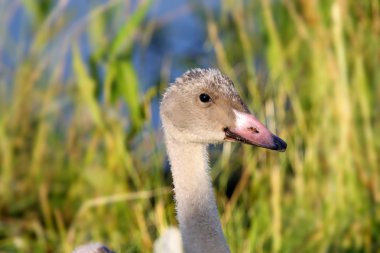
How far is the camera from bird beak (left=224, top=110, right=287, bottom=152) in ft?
13.9

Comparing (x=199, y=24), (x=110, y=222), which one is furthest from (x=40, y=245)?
(x=199, y=24)

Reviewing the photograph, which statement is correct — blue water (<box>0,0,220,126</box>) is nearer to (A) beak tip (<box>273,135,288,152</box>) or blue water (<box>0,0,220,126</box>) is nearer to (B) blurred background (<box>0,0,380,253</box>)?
(B) blurred background (<box>0,0,380,253</box>)

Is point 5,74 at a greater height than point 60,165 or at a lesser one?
greater

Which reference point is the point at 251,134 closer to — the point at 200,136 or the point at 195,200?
the point at 200,136

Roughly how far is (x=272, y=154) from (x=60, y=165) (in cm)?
157

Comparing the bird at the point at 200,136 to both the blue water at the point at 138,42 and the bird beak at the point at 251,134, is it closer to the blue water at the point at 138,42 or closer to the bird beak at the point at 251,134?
the bird beak at the point at 251,134

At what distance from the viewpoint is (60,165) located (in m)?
7.34

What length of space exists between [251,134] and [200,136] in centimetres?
22

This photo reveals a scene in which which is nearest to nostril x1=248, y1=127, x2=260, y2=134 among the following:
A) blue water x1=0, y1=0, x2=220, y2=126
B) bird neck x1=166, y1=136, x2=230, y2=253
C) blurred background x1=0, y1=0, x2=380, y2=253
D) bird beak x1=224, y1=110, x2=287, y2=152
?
bird beak x1=224, y1=110, x2=287, y2=152

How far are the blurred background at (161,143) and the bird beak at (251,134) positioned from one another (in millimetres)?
1053

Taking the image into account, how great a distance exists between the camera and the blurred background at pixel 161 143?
6.14m

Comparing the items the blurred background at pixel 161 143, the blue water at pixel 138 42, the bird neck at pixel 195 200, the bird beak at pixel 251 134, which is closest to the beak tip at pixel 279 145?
the bird beak at pixel 251 134

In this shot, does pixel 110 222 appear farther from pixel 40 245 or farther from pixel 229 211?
pixel 229 211

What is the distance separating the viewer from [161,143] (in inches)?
249
